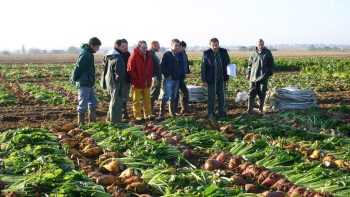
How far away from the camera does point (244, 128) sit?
376 inches

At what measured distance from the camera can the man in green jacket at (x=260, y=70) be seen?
12.0m

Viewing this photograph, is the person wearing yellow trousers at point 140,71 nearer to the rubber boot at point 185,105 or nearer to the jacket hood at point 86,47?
the jacket hood at point 86,47

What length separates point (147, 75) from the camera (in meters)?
10.5

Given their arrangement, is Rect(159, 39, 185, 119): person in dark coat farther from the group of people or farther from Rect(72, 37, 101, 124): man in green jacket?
Rect(72, 37, 101, 124): man in green jacket

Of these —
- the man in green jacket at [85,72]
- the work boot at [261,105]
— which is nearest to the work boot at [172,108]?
A: the man in green jacket at [85,72]

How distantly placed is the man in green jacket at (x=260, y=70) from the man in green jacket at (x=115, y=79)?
380 cm

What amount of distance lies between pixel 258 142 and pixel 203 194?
8.98 ft

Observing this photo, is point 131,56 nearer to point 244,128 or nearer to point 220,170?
point 244,128

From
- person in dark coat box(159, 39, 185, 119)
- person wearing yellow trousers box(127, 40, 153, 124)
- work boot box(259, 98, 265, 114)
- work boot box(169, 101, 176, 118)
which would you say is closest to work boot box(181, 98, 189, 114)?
work boot box(169, 101, 176, 118)

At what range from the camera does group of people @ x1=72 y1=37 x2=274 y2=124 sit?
9977mm

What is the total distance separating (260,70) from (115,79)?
4069 millimetres

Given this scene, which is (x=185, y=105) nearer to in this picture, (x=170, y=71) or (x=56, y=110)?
(x=170, y=71)

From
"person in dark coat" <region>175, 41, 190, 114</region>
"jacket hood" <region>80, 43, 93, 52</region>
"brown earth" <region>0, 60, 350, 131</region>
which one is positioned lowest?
"brown earth" <region>0, 60, 350, 131</region>

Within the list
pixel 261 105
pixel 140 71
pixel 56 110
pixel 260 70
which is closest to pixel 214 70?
pixel 260 70
